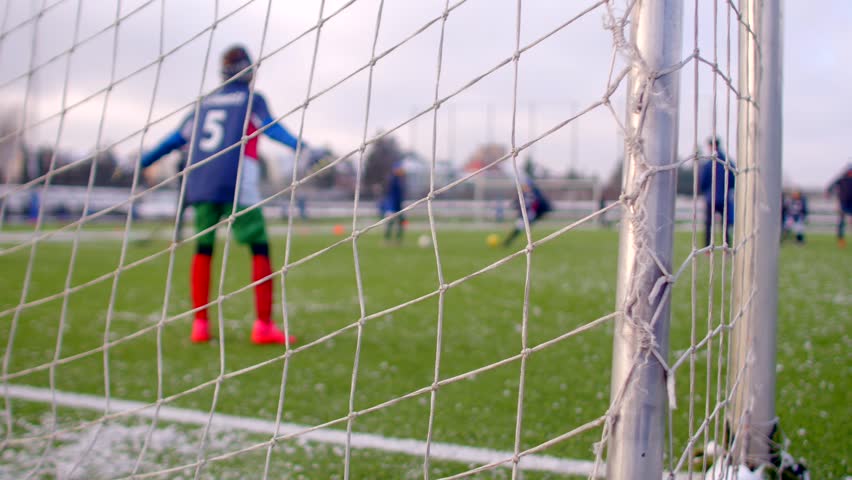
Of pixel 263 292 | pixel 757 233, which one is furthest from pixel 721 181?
pixel 263 292

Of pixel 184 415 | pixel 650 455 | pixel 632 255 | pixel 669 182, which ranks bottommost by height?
pixel 184 415

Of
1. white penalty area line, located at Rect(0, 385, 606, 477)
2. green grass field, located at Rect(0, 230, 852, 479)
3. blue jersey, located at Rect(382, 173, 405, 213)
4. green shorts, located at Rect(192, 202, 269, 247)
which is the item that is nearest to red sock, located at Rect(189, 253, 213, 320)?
green shorts, located at Rect(192, 202, 269, 247)

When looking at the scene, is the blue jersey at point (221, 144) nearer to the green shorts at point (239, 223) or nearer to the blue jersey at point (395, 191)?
the green shorts at point (239, 223)

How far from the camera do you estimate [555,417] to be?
2.43 m

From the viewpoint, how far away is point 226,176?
145 inches

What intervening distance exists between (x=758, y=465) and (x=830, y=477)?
1.16 feet

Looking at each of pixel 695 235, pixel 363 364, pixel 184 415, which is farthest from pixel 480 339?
pixel 695 235

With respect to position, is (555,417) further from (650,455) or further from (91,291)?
(91,291)

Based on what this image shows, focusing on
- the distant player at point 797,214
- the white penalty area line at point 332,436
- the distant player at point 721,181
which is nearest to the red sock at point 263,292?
the white penalty area line at point 332,436

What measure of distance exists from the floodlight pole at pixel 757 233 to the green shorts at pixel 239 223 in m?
2.68

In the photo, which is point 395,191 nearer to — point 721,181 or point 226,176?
point 226,176

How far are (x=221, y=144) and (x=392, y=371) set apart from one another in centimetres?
155

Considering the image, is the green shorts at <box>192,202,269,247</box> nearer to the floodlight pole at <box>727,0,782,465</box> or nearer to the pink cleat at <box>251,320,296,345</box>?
the pink cleat at <box>251,320,296,345</box>

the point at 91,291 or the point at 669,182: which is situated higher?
the point at 669,182
